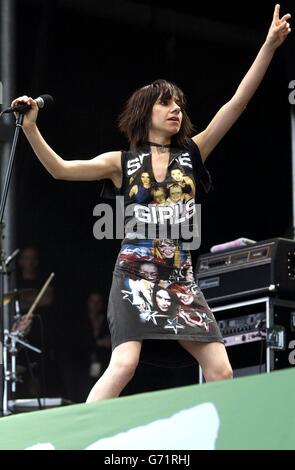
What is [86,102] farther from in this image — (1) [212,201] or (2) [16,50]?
(1) [212,201]

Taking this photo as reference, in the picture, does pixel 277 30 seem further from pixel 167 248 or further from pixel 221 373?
pixel 221 373

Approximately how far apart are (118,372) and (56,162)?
0.76 metres

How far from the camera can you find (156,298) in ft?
12.0

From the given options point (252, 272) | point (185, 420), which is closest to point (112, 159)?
point (185, 420)

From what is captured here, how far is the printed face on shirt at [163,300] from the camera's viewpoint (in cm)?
365

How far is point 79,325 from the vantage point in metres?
8.77

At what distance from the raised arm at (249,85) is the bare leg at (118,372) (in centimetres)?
80

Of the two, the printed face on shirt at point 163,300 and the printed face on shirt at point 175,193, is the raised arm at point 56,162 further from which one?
the printed face on shirt at point 163,300

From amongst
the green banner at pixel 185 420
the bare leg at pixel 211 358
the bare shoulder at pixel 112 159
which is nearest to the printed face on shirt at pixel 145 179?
the bare shoulder at pixel 112 159

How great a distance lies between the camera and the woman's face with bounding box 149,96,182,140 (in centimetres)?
390

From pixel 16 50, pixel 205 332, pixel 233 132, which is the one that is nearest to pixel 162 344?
pixel 205 332

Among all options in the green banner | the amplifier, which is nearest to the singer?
the green banner

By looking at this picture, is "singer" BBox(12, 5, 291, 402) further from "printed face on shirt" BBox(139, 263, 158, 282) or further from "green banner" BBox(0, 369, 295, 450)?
"green banner" BBox(0, 369, 295, 450)

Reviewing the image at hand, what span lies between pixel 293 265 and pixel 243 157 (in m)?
3.60
